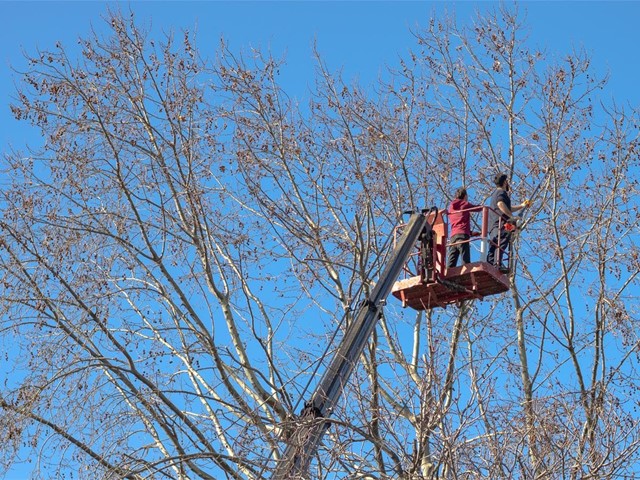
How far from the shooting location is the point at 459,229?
14461 mm

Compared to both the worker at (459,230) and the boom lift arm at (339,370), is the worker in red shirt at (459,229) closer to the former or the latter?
the worker at (459,230)

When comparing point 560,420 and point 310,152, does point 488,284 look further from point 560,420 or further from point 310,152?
point 310,152

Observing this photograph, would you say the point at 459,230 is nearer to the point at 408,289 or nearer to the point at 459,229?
the point at 459,229

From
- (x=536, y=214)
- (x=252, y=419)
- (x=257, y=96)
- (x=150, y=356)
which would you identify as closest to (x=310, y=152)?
(x=257, y=96)

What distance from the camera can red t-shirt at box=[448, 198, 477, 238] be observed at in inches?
570

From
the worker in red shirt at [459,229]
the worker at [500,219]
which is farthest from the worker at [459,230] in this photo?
the worker at [500,219]

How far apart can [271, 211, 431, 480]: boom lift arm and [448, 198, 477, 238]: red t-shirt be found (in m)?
0.44

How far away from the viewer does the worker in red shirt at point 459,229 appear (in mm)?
14328

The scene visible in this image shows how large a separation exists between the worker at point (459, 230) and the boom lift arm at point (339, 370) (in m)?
0.38

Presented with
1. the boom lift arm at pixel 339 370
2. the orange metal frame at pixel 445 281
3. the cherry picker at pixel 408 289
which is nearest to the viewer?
the boom lift arm at pixel 339 370

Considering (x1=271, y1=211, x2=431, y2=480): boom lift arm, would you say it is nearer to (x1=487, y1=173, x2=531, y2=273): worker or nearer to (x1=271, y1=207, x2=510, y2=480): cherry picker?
(x1=271, y1=207, x2=510, y2=480): cherry picker

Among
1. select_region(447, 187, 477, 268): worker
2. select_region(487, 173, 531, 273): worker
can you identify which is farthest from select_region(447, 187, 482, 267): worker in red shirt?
select_region(487, 173, 531, 273): worker

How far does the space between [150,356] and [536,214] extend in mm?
6260

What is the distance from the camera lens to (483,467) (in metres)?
11.3
